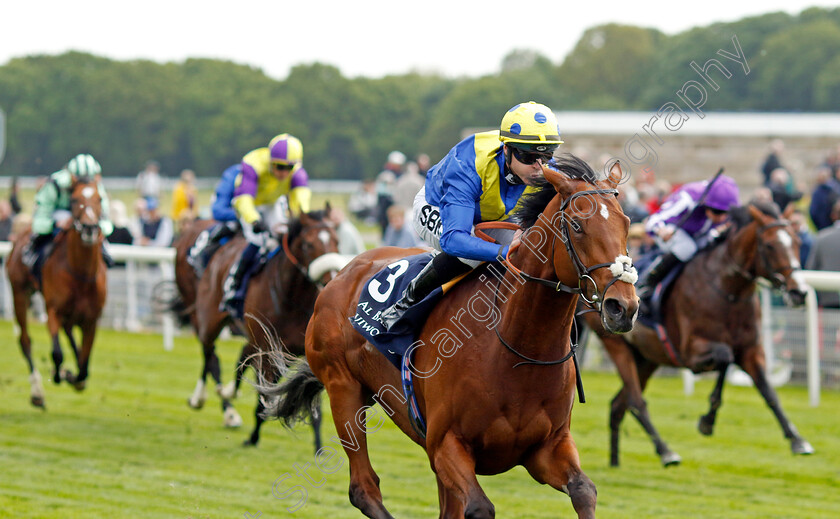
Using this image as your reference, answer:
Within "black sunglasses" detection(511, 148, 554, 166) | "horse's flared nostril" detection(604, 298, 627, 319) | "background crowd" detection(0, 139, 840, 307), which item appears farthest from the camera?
"background crowd" detection(0, 139, 840, 307)

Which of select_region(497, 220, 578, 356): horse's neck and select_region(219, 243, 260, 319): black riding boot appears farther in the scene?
select_region(219, 243, 260, 319): black riding boot

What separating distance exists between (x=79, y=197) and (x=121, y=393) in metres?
2.08

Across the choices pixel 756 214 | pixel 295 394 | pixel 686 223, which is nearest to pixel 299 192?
pixel 686 223

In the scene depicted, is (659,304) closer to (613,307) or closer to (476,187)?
(476,187)

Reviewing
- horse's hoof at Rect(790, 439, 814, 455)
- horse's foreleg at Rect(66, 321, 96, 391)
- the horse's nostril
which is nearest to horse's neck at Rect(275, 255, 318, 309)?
horse's foreleg at Rect(66, 321, 96, 391)

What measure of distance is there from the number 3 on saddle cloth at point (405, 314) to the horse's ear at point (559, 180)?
48 cm

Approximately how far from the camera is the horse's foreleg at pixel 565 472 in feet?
11.1

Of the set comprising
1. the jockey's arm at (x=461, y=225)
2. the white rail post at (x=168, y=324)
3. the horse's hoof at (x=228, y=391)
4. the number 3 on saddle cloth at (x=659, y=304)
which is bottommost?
the white rail post at (x=168, y=324)

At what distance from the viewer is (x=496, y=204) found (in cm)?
405

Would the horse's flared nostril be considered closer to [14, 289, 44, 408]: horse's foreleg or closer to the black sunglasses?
the black sunglasses

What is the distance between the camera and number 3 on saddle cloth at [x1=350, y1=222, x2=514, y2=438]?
397 centimetres

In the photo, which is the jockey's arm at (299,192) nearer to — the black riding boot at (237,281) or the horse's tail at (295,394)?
the black riding boot at (237,281)

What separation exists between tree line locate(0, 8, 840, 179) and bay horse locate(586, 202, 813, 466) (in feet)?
44.3

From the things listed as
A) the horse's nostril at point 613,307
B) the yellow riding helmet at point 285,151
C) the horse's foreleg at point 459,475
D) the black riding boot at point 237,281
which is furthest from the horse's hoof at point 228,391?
the horse's nostril at point 613,307
